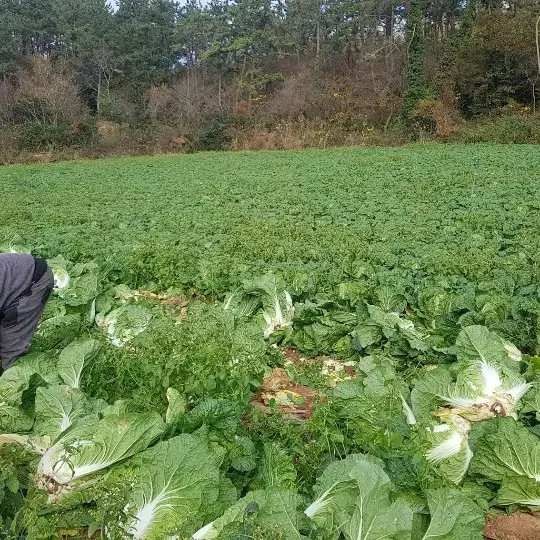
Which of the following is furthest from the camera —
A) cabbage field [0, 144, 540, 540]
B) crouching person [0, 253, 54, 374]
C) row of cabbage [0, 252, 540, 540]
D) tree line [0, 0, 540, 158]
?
tree line [0, 0, 540, 158]

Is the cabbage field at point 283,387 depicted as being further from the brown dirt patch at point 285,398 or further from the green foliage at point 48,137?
the green foliage at point 48,137

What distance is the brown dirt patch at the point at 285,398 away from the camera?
479 cm

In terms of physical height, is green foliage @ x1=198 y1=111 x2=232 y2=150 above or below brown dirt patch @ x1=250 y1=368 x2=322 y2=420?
above

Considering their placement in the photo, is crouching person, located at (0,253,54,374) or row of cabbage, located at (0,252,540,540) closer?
row of cabbage, located at (0,252,540,540)

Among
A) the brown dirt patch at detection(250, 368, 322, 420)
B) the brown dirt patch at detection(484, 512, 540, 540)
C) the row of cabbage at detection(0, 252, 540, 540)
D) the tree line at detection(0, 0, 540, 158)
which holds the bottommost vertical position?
A: the brown dirt patch at detection(250, 368, 322, 420)

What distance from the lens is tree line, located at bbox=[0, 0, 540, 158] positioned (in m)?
40.6

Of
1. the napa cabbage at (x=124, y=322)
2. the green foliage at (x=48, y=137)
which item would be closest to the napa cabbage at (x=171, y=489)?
the napa cabbage at (x=124, y=322)

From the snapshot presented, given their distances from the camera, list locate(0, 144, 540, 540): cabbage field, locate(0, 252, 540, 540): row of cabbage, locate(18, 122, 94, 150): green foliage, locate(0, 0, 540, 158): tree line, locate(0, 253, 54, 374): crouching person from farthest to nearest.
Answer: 1. locate(18, 122, 94, 150): green foliage
2. locate(0, 0, 540, 158): tree line
3. locate(0, 253, 54, 374): crouching person
4. locate(0, 144, 540, 540): cabbage field
5. locate(0, 252, 540, 540): row of cabbage

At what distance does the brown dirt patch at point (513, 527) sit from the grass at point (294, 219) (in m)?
4.19

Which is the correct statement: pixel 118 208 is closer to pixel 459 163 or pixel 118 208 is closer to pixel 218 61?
pixel 459 163

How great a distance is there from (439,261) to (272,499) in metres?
6.02

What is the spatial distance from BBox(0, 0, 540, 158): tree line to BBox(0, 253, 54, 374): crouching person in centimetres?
3535

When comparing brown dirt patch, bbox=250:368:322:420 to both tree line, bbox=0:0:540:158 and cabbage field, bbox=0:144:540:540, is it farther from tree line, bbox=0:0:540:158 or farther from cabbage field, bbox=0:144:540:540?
tree line, bbox=0:0:540:158

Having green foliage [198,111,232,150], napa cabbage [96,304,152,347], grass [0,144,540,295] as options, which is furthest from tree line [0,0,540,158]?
napa cabbage [96,304,152,347]
